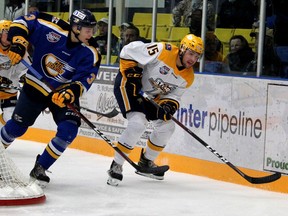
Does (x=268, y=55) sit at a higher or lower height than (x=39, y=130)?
higher

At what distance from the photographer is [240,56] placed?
21.2ft

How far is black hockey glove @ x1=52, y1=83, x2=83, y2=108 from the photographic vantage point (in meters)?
5.20

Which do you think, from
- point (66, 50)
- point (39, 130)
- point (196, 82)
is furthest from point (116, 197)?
point (39, 130)

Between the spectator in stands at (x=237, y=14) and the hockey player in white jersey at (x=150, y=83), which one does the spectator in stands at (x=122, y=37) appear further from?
the hockey player in white jersey at (x=150, y=83)

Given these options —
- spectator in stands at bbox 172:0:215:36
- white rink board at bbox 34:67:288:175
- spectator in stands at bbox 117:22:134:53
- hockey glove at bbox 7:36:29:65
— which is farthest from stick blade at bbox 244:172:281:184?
spectator in stands at bbox 117:22:134:53

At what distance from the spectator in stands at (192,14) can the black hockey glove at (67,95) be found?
181cm

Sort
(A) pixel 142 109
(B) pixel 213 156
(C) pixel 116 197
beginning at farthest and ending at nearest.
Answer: (B) pixel 213 156 → (A) pixel 142 109 → (C) pixel 116 197

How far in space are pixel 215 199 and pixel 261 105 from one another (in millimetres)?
907

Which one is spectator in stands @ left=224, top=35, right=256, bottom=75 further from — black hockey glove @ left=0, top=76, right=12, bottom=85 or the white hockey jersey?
black hockey glove @ left=0, top=76, right=12, bottom=85

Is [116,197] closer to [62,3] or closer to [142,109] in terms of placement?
[142,109]

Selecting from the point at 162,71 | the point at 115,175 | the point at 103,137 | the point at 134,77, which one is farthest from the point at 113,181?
the point at 162,71

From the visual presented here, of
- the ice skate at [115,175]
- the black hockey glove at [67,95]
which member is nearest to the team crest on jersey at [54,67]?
the black hockey glove at [67,95]

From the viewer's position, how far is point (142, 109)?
584 cm

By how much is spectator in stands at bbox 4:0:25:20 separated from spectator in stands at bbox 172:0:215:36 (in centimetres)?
253
